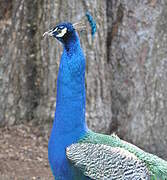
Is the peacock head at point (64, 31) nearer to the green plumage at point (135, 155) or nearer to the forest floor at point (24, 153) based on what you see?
the green plumage at point (135, 155)

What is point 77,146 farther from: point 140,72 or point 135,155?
point 140,72

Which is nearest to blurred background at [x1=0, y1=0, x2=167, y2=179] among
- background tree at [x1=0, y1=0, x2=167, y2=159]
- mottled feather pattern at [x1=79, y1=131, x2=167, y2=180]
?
background tree at [x1=0, y1=0, x2=167, y2=159]

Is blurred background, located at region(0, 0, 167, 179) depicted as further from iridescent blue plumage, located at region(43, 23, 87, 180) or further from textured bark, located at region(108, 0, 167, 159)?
iridescent blue plumage, located at region(43, 23, 87, 180)

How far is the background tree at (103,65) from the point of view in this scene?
4.34 metres

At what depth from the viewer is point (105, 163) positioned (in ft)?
9.53

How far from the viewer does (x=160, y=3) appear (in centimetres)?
446

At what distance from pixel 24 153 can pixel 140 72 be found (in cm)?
114

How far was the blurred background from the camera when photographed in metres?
4.32

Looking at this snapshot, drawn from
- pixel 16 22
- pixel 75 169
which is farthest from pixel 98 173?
pixel 16 22

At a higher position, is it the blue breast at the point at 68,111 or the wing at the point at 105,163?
the blue breast at the point at 68,111

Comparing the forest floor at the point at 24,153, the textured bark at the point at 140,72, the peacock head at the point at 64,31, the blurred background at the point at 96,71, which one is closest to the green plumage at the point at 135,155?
the peacock head at the point at 64,31

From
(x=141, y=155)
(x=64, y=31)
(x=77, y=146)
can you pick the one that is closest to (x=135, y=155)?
(x=141, y=155)

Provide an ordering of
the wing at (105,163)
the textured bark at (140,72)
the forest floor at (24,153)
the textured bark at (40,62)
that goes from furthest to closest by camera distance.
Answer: the textured bark at (140,72) < the textured bark at (40,62) < the forest floor at (24,153) < the wing at (105,163)

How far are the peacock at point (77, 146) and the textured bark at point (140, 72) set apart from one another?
5.19 feet
